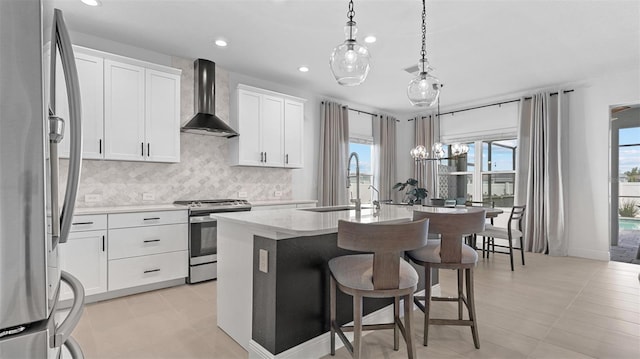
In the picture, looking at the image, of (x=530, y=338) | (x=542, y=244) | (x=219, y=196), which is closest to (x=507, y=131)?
(x=542, y=244)

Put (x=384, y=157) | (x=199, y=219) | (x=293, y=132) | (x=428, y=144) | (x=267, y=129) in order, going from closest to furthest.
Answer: (x=199, y=219)
(x=267, y=129)
(x=293, y=132)
(x=428, y=144)
(x=384, y=157)

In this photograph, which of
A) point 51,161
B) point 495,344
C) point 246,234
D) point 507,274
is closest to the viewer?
point 51,161

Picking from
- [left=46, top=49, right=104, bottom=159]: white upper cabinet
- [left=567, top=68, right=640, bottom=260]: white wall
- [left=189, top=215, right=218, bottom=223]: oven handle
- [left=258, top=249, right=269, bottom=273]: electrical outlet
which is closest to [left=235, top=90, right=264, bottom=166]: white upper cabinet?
[left=189, top=215, right=218, bottom=223]: oven handle

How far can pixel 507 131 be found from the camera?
566 cm

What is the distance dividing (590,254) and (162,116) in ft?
20.7

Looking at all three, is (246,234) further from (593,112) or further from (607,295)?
(593,112)

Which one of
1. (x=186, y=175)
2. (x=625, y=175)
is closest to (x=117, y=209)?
(x=186, y=175)

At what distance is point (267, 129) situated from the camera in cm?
459

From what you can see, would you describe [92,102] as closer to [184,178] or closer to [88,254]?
[184,178]

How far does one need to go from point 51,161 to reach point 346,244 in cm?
126

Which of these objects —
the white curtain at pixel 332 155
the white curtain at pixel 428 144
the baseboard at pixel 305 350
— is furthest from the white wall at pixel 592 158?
the baseboard at pixel 305 350

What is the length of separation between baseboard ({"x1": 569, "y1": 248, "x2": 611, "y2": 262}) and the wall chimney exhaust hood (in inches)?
214

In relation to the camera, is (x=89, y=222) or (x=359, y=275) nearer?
(x=359, y=275)

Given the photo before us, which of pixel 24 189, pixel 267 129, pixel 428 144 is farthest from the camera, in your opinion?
pixel 428 144
